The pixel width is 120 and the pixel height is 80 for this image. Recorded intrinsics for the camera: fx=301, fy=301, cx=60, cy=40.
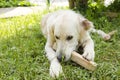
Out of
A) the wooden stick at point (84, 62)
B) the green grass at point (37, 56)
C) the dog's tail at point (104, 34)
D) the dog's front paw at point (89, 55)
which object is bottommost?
the green grass at point (37, 56)

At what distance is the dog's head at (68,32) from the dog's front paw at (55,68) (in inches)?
5.5

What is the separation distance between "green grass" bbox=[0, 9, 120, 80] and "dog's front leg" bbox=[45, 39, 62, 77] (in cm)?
7

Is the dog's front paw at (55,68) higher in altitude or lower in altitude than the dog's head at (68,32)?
lower

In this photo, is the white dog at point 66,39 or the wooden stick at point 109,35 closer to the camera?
the white dog at point 66,39

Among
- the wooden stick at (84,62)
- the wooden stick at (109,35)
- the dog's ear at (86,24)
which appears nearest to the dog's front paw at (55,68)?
the wooden stick at (84,62)

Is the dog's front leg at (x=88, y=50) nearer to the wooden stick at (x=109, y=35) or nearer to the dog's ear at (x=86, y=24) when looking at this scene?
the dog's ear at (x=86, y=24)

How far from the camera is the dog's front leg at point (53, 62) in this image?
3.77 metres

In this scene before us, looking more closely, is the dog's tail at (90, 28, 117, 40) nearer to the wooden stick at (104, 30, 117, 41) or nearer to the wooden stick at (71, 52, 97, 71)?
the wooden stick at (104, 30, 117, 41)

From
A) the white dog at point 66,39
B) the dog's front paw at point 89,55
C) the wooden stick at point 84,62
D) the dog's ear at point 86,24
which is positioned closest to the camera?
the wooden stick at point 84,62

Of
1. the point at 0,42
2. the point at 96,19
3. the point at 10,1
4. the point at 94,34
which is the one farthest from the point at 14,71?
the point at 10,1

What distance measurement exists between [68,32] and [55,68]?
60 centimetres

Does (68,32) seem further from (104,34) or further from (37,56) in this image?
(104,34)

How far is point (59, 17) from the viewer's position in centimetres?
443

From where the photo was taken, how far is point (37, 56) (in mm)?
4539
